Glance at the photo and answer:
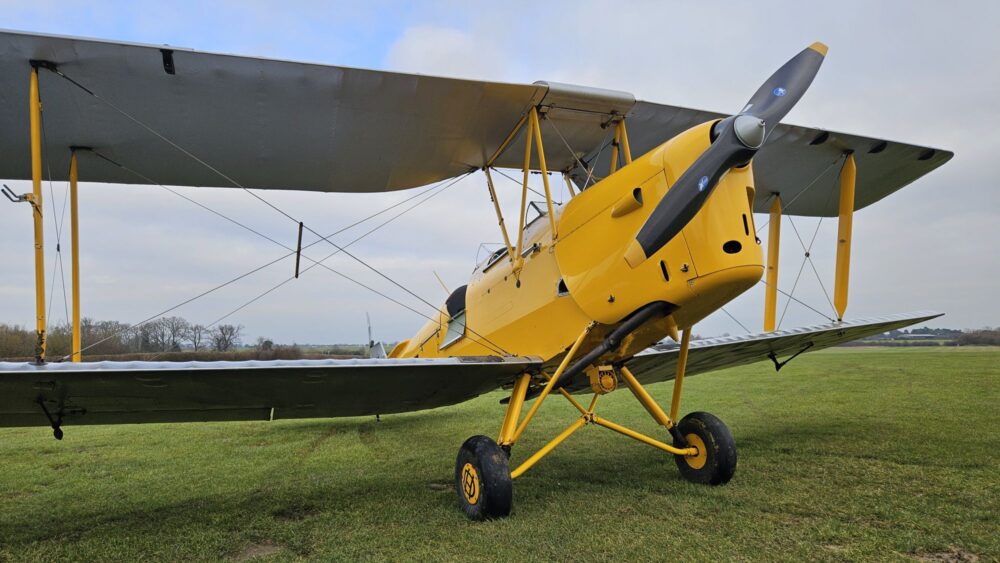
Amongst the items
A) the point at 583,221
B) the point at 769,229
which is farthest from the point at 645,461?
the point at 769,229

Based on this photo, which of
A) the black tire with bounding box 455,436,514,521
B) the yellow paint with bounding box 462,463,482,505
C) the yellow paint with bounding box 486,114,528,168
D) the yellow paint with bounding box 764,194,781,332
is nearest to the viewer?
the black tire with bounding box 455,436,514,521

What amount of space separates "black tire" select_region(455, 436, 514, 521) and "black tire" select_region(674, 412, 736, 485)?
5.66 feet

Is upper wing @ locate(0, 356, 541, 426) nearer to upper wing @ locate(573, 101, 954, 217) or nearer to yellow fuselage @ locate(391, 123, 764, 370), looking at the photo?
yellow fuselage @ locate(391, 123, 764, 370)

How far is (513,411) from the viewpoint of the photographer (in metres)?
4.36

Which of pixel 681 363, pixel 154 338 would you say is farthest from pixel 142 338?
pixel 681 363

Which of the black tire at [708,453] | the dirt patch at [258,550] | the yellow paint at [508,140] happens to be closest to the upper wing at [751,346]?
the black tire at [708,453]

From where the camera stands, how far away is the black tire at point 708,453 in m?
4.45

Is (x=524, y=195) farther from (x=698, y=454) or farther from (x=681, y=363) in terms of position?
(x=698, y=454)

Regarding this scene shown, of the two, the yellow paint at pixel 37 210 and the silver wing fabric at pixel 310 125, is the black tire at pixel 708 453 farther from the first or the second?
the yellow paint at pixel 37 210

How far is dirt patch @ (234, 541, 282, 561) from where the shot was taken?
326cm

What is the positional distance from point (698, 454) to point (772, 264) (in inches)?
121

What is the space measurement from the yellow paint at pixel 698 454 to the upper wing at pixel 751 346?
872mm

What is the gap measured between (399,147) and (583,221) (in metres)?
2.26

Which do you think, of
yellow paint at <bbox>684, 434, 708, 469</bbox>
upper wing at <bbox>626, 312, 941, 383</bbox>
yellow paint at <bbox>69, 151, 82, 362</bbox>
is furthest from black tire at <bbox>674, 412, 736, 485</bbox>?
yellow paint at <bbox>69, 151, 82, 362</bbox>
